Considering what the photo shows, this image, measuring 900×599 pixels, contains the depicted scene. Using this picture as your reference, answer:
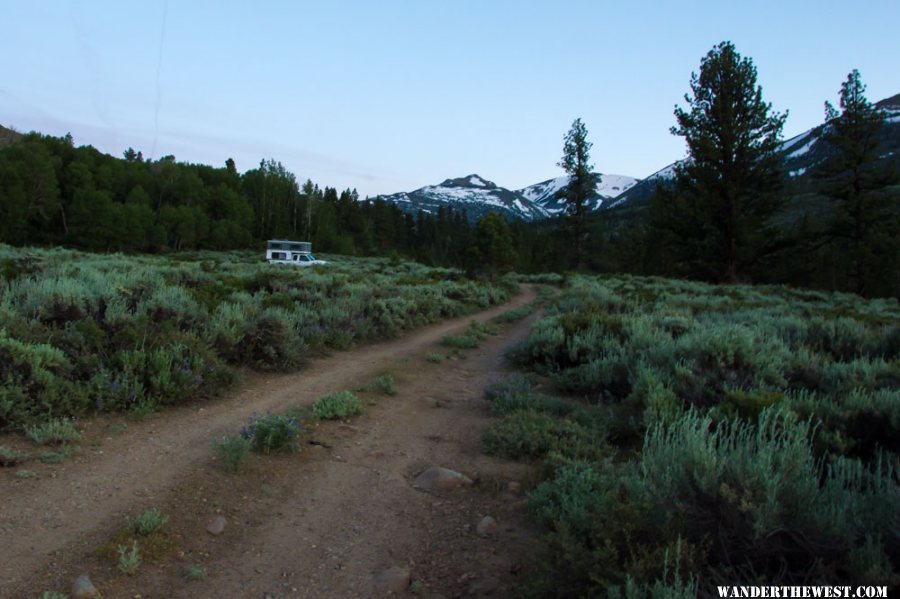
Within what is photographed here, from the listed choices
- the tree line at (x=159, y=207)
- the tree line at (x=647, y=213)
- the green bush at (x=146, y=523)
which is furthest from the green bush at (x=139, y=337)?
the tree line at (x=159, y=207)

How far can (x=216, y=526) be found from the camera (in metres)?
3.49

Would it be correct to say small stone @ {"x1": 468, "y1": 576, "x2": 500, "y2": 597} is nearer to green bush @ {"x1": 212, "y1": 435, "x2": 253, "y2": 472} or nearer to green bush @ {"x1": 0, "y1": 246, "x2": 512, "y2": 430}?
green bush @ {"x1": 212, "y1": 435, "x2": 253, "y2": 472}

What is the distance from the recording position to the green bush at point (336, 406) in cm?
567

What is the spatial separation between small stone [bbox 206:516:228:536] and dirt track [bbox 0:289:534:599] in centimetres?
4

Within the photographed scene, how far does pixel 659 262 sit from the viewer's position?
57.9m

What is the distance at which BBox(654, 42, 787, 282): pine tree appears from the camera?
90.9 ft

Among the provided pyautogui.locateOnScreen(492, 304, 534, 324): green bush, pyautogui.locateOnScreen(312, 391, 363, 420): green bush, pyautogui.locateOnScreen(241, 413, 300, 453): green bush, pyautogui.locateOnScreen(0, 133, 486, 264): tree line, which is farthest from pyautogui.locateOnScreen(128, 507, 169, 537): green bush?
pyautogui.locateOnScreen(0, 133, 486, 264): tree line

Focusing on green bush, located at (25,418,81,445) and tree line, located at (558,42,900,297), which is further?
tree line, located at (558,42,900,297)

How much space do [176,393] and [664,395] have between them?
5110mm

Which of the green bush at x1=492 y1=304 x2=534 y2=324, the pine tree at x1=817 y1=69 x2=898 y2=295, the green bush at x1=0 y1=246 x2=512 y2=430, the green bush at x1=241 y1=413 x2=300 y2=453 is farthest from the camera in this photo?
the pine tree at x1=817 y1=69 x2=898 y2=295

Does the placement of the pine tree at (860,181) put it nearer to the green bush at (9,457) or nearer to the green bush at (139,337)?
the green bush at (139,337)

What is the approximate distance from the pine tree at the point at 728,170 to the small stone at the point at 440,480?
2742cm

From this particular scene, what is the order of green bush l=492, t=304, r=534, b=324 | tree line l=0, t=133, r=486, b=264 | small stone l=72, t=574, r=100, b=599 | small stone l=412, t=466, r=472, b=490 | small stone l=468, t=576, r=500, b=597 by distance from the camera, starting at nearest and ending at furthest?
1. small stone l=72, t=574, r=100, b=599
2. small stone l=468, t=576, r=500, b=597
3. small stone l=412, t=466, r=472, b=490
4. green bush l=492, t=304, r=534, b=324
5. tree line l=0, t=133, r=486, b=264

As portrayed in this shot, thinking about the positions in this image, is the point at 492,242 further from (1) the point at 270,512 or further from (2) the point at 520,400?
(1) the point at 270,512
